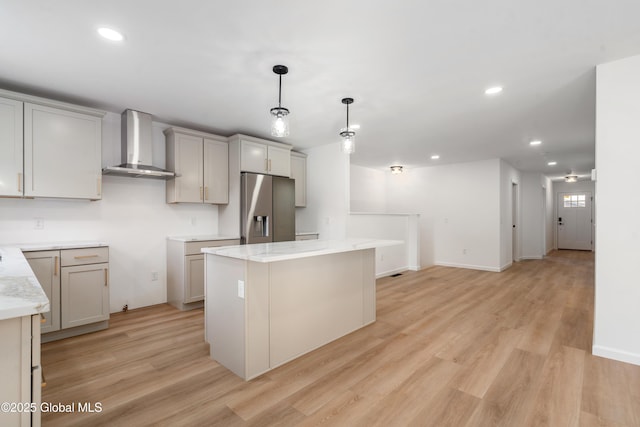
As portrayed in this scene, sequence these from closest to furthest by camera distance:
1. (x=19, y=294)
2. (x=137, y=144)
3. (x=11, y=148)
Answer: (x=19, y=294) < (x=11, y=148) < (x=137, y=144)

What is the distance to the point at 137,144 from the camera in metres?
3.54

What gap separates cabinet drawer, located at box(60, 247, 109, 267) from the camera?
2.91 metres

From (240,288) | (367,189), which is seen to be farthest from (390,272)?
(240,288)

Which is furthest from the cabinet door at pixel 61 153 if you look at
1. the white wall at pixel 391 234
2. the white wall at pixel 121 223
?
the white wall at pixel 391 234

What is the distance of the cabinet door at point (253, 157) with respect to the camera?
4.29 meters

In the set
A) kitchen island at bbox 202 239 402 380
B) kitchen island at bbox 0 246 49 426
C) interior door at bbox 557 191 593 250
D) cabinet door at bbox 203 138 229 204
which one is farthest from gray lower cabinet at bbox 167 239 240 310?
interior door at bbox 557 191 593 250

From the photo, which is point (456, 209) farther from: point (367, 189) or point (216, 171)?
point (216, 171)

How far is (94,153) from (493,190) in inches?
268

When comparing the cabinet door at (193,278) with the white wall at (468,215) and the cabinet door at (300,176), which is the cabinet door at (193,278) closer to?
the cabinet door at (300,176)

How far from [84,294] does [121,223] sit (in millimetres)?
992

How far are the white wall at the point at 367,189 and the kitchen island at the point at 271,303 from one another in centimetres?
445

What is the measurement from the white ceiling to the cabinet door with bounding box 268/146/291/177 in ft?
2.45

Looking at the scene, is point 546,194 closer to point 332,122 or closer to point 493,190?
point 493,190

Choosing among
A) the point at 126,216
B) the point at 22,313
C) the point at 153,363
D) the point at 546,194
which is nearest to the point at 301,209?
the point at 126,216
